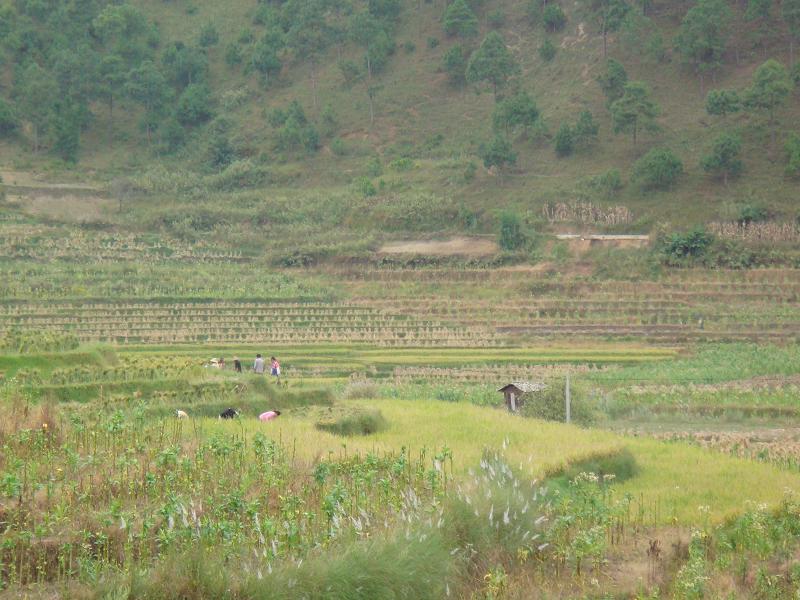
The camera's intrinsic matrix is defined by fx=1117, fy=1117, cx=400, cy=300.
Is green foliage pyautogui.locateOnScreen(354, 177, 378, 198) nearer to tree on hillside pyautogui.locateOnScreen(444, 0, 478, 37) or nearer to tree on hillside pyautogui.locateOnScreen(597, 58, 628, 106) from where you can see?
tree on hillside pyautogui.locateOnScreen(597, 58, 628, 106)

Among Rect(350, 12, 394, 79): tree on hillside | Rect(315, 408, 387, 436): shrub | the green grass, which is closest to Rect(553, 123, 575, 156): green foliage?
Rect(350, 12, 394, 79): tree on hillside

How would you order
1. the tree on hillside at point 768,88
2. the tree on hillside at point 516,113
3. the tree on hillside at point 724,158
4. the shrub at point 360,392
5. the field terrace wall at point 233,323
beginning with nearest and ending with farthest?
1. the shrub at point 360,392
2. the field terrace wall at point 233,323
3. the tree on hillside at point 724,158
4. the tree on hillside at point 768,88
5. the tree on hillside at point 516,113

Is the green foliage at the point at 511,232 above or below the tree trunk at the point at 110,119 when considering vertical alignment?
below

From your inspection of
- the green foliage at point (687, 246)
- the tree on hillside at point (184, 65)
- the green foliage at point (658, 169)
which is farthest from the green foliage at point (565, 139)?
the tree on hillside at point (184, 65)

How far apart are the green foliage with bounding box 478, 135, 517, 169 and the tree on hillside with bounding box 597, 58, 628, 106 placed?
6186 millimetres

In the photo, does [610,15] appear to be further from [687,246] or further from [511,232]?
[687,246]

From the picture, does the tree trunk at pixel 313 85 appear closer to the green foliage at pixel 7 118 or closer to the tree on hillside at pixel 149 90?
the tree on hillside at pixel 149 90

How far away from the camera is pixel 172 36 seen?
75.5 m

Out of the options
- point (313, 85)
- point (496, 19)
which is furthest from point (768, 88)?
point (313, 85)

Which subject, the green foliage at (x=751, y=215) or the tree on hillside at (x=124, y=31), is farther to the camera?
the tree on hillside at (x=124, y=31)

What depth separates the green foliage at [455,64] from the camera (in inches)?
2539

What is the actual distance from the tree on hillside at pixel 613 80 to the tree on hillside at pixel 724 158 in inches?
292

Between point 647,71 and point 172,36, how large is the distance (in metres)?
32.8

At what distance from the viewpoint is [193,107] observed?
2672 inches
